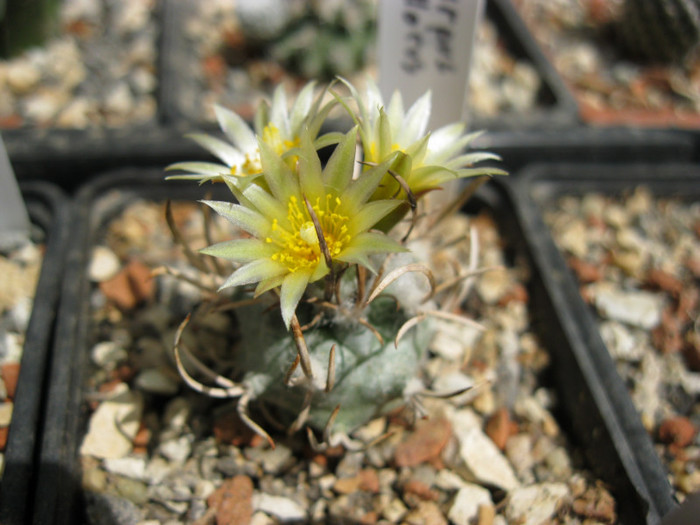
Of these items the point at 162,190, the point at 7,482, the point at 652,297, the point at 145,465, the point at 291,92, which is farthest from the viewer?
the point at 291,92

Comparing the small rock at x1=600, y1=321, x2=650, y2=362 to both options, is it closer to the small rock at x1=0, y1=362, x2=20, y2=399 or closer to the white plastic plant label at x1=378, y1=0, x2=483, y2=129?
the white plastic plant label at x1=378, y1=0, x2=483, y2=129

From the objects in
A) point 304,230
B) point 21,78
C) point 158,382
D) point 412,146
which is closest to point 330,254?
point 304,230

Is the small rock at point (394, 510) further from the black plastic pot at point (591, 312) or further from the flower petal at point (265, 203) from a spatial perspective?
the flower petal at point (265, 203)

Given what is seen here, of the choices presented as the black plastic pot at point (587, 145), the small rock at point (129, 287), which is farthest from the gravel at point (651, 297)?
the small rock at point (129, 287)

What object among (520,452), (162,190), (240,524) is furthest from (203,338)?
(520,452)

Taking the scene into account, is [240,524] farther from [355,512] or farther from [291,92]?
[291,92]

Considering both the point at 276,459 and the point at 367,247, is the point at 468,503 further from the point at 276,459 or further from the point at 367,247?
the point at 367,247

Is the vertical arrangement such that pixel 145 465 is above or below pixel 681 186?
below

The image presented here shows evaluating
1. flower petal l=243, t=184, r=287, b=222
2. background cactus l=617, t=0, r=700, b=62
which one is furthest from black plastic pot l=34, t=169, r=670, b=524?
background cactus l=617, t=0, r=700, b=62
